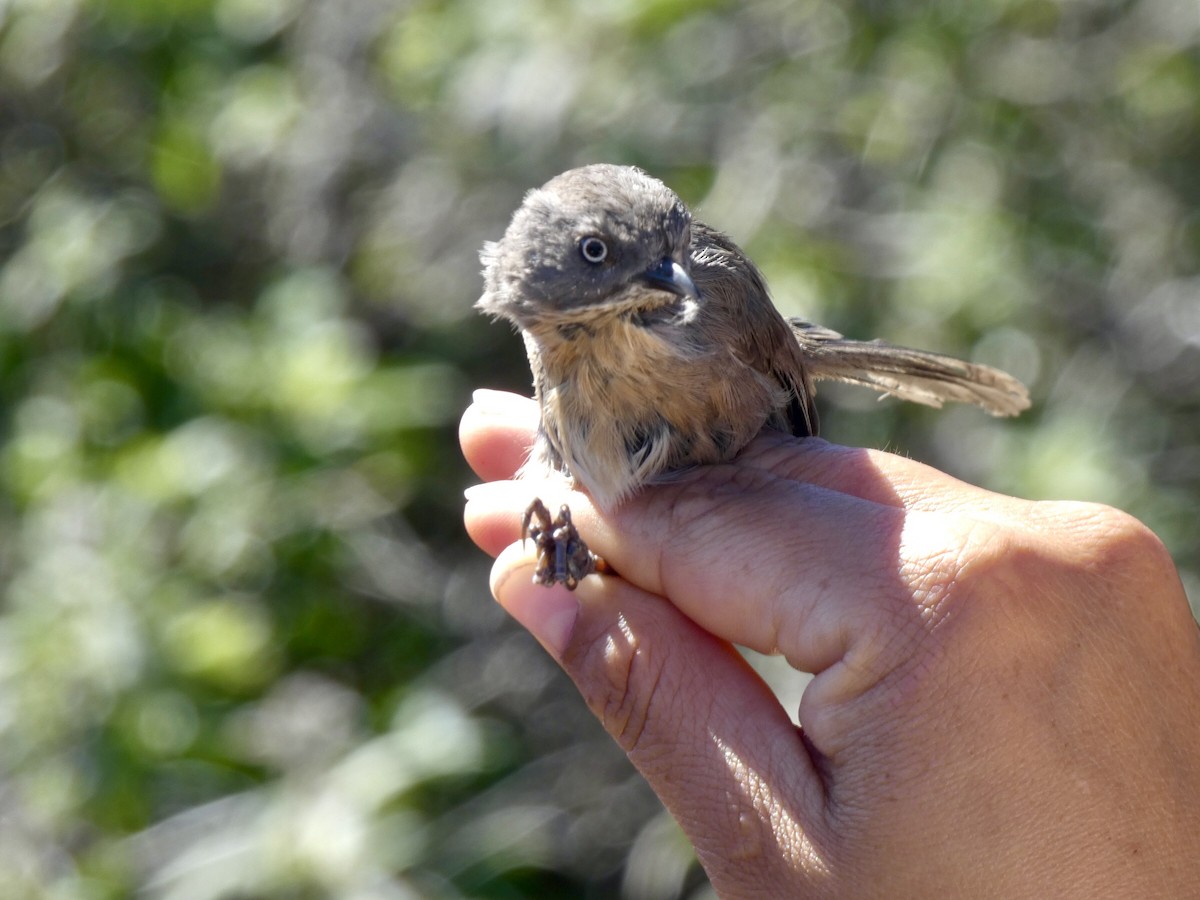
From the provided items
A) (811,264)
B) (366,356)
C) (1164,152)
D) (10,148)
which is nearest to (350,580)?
(366,356)

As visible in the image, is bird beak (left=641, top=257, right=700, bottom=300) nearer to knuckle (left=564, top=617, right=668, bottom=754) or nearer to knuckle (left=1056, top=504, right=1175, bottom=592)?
knuckle (left=564, top=617, right=668, bottom=754)

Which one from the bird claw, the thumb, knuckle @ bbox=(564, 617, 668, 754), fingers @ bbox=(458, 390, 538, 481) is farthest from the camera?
fingers @ bbox=(458, 390, 538, 481)

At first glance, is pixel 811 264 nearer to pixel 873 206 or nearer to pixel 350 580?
pixel 873 206

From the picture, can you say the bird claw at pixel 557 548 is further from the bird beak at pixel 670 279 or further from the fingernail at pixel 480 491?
the bird beak at pixel 670 279

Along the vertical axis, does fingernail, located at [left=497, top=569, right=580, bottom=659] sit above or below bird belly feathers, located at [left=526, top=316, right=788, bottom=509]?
below


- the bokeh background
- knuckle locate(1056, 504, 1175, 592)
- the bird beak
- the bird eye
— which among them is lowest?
the bokeh background

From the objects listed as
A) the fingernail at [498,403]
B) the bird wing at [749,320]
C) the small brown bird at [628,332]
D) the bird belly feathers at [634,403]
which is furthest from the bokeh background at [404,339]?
the bird belly feathers at [634,403]

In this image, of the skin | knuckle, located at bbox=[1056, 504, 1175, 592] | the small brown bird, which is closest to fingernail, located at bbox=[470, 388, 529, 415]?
the small brown bird
